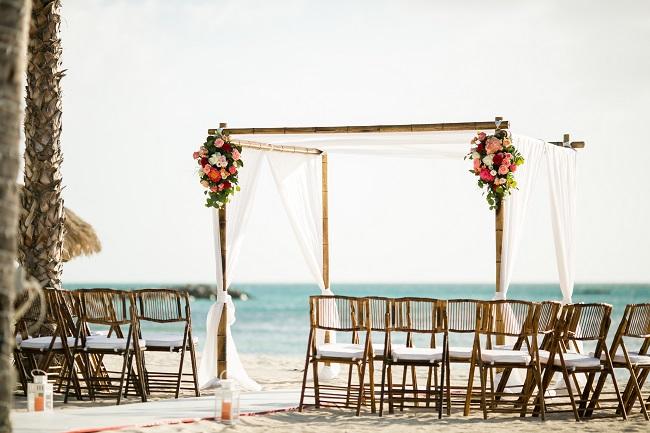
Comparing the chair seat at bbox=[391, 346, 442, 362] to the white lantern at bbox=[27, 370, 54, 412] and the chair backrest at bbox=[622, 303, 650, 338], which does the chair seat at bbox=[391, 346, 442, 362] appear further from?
the white lantern at bbox=[27, 370, 54, 412]

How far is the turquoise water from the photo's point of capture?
98.3 feet

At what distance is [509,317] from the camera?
8414 mm

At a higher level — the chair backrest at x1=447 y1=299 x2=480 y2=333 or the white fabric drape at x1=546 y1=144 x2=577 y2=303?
the white fabric drape at x1=546 y1=144 x2=577 y2=303

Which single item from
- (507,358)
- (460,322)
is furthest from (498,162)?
(507,358)

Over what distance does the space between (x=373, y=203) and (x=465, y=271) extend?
4183mm

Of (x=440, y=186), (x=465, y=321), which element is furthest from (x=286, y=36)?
(x=465, y=321)

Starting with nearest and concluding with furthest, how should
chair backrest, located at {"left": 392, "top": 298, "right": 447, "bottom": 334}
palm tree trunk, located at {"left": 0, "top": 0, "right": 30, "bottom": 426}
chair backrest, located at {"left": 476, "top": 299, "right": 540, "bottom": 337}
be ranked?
1. palm tree trunk, located at {"left": 0, "top": 0, "right": 30, "bottom": 426}
2. chair backrest, located at {"left": 476, "top": 299, "right": 540, "bottom": 337}
3. chair backrest, located at {"left": 392, "top": 298, "right": 447, "bottom": 334}

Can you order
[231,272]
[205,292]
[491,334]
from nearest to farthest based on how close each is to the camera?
[491,334], [231,272], [205,292]

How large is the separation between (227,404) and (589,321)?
9.35ft

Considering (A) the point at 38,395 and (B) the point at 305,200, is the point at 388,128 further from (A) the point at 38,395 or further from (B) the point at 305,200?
(A) the point at 38,395

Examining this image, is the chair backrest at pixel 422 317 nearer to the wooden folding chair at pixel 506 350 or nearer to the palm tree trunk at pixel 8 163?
the wooden folding chair at pixel 506 350

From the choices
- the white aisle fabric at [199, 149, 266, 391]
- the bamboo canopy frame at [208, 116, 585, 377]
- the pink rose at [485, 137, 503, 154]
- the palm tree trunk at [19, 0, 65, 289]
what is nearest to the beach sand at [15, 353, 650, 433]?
the white aisle fabric at [199, 149, 266, 391]

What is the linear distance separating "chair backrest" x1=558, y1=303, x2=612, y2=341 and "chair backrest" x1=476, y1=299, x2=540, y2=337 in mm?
309

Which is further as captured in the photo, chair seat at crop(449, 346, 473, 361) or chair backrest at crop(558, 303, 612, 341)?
chair seat at crop(449, 346, 473, 361)
